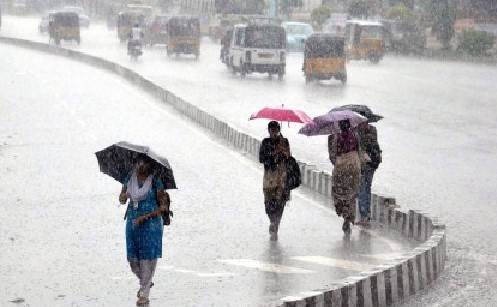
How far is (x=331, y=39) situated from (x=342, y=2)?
43.3m

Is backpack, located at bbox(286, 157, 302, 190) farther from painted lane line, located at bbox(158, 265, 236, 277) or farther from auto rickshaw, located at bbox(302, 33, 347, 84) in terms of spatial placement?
auto rickshaw, located at bbox(302, 33, 347, 84)

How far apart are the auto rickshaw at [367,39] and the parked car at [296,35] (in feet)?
20.6

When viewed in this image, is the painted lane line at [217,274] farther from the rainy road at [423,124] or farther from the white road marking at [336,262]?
the rainy road at [423,124]

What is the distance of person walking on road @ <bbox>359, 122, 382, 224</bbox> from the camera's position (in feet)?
50.3

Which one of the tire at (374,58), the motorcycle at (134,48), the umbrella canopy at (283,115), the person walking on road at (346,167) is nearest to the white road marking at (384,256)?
the person walking on road at (346,167)

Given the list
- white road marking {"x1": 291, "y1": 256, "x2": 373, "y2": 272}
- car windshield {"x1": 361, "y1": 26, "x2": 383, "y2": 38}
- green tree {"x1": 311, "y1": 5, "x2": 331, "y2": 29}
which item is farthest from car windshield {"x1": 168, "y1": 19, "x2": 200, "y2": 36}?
white road marking {"x1": 291, "y1": 256, "x2": 373, "y2": 272}

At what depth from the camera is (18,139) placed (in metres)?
26.0

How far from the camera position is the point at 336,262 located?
1331 cm

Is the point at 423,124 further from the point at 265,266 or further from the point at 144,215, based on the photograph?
the point at 144,215

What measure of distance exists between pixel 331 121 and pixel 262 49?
2986cm

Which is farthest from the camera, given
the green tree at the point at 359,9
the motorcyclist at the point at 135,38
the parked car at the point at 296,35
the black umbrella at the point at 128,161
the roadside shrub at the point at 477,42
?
the green tree at the point at 359,9

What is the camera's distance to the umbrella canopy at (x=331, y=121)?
14.6 meters

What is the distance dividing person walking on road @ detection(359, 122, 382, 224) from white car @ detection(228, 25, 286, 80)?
1137 inches

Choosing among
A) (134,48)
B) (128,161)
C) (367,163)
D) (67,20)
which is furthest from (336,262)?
(67,20)
